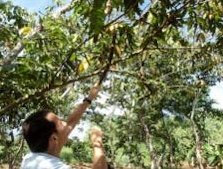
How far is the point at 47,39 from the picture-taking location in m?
4.66

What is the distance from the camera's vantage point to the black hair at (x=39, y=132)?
8.09ft

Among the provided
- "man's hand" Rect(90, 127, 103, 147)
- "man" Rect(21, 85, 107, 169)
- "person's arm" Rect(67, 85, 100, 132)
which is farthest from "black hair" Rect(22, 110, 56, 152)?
"person's arm" Rect(67, 85, 100, 132)

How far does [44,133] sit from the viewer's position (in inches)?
97.0

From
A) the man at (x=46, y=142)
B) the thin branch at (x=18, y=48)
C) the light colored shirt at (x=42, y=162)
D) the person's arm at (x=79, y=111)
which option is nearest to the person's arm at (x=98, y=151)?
the man at (x=46, y=142)

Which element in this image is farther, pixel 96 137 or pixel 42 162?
pixel 96 137

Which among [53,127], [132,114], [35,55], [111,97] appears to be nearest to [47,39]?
[35,55]

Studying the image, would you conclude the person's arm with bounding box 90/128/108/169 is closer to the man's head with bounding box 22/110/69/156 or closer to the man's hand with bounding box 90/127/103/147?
the man's hand with bounding box 90/127/103/147

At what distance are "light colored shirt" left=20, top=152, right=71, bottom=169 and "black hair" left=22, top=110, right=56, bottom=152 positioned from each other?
42mm

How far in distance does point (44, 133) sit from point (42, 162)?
0.15m

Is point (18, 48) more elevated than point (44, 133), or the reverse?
point (18, 48)

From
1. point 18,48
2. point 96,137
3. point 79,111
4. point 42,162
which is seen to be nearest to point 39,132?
point 42,162

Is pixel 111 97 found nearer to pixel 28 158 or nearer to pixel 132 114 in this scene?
pixel 132 114

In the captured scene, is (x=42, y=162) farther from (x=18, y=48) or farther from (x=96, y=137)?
(x=18, y=48)

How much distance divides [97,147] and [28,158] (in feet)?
1.11
